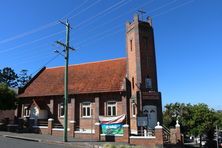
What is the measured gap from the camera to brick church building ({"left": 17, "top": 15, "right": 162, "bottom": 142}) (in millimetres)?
32750

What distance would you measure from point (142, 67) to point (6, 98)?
16612 millimetres

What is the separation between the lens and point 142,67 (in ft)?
110

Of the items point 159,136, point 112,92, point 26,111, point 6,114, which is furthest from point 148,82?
point 6,114

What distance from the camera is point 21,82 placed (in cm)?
8556

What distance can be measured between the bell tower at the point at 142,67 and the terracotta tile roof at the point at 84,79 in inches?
71.1

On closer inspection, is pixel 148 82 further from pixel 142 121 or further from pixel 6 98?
pixel 6 98

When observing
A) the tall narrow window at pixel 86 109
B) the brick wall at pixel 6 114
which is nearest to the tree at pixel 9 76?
the brick wall at pixel 6 114

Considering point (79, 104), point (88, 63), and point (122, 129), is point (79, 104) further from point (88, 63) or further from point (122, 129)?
point (122, 129)

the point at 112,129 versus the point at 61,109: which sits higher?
the point at 61,109

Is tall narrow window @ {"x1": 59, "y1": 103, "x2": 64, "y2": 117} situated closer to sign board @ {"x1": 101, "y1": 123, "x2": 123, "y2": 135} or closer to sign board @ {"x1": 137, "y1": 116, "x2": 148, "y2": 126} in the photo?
sign board @ {"x1": 101, "y1": 123, "x2": 123, "y2": 135}

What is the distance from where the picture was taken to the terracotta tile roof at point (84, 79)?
3521cm

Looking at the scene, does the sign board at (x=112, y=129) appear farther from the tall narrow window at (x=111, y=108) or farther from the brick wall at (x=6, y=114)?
the brick wall at (x=6, y=114)

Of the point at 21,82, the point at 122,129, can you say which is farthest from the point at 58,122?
the point at 21,82

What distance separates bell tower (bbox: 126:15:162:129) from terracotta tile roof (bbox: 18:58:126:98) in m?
1.81
